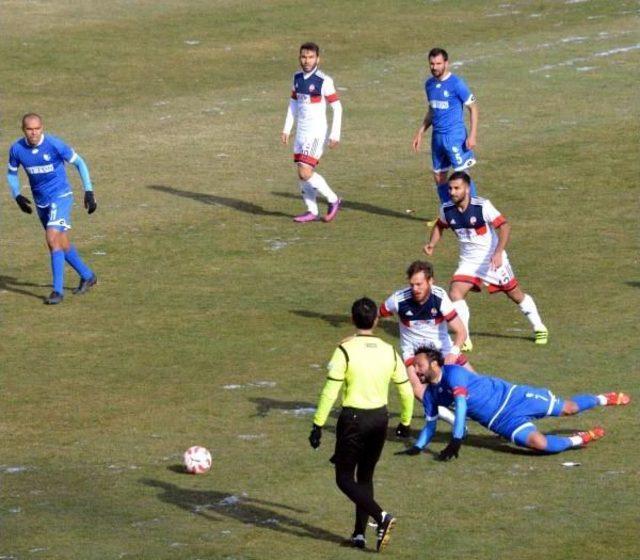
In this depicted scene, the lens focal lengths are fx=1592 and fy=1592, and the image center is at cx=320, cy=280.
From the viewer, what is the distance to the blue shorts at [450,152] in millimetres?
23797

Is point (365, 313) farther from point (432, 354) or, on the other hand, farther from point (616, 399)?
point (616, 399)

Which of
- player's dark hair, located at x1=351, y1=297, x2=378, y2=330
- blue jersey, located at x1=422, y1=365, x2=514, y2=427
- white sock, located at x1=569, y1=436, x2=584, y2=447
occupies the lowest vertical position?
white sock, located at x1=569, y1=436, x2=584, y2=447

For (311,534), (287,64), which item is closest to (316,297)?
(311,534)

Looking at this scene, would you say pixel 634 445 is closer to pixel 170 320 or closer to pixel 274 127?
pixel 170 320

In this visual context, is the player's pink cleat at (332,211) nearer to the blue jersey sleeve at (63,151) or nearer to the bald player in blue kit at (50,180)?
the bald player in blue kit at (50,180)

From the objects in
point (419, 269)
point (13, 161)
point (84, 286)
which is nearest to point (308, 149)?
point (84, 286)

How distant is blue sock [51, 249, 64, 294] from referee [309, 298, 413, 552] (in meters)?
8.86

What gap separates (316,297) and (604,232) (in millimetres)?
5475

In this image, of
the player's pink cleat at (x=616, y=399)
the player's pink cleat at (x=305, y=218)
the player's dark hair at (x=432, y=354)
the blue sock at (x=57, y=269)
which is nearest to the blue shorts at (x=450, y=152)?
the player's pink cleat at (x=305, y=218)

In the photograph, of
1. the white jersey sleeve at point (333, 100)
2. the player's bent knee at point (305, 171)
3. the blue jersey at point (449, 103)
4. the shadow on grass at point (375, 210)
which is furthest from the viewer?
the shadow on grass at point (375, 210)

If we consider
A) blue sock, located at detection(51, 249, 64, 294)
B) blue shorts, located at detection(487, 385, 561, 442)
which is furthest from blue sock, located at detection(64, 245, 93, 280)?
blue shorts, located at detection(487, 385, 561, 442)

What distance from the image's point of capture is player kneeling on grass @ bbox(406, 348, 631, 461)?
14992 mm

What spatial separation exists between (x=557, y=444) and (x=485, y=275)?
12.7ft

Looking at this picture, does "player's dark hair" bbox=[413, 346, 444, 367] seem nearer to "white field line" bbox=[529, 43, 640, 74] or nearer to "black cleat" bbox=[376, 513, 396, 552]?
"black cleat" bbox=[376, 513, 396, 552]
